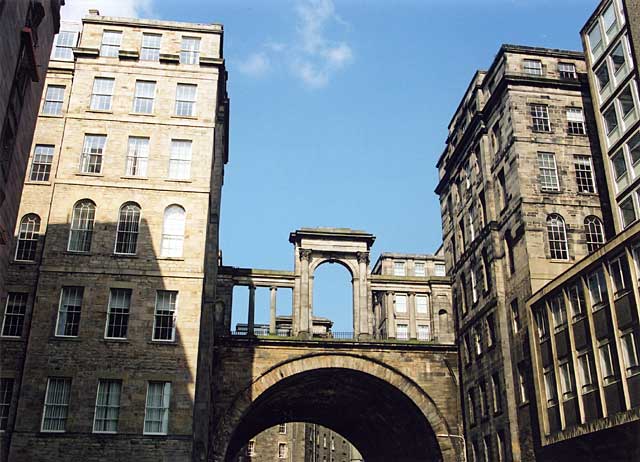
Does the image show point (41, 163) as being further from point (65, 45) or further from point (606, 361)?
point (606, 361)

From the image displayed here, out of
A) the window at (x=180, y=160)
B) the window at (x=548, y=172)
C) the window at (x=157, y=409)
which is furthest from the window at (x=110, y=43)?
the window at (x=548, y=172)

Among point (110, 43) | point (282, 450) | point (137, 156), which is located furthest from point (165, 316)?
point (282, 450)

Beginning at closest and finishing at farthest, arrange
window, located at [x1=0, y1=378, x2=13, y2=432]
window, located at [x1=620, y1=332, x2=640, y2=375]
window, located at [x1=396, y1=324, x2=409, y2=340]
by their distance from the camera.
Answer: window, located at [x1=620, y1=332, x2=640, y2=375] < window, located at [x1=0, y1=378, x2=13, y2=432] < window, located at [x1=396, y1=324, x2=409, y2=340]

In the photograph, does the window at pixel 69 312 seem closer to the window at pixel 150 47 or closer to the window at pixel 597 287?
the window at pixel 150 47

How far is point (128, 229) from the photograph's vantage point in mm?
35031

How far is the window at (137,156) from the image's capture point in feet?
119

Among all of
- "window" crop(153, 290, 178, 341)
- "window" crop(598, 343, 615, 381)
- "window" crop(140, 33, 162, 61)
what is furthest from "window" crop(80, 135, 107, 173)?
"window" crop(598, 343, 615, 381)

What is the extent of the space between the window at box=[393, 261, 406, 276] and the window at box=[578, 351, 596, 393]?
57.2m

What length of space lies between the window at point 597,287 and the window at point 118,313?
21139 millimetres

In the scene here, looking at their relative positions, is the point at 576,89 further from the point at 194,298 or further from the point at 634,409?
the point at 194,298

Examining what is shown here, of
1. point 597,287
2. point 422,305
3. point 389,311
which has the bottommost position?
point 597,287

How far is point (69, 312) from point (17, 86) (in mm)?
14527

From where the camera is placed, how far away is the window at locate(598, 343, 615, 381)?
1126 inches

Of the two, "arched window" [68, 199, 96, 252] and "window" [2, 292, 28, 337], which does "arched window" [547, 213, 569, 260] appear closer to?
"arched window" [68, 199, 96, 252]
